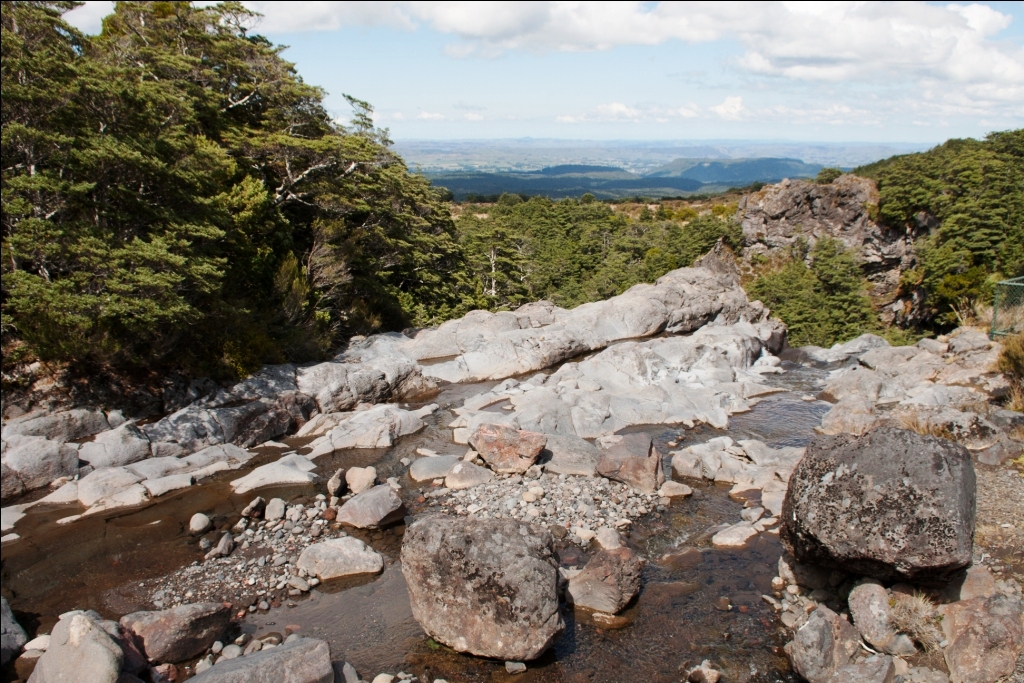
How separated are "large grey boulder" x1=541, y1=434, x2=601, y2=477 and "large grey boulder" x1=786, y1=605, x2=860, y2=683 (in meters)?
7.12

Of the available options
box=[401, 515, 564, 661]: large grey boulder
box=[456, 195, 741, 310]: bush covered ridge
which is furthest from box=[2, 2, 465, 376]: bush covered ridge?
box=[401, 515, 564, 661]: large grey boulder

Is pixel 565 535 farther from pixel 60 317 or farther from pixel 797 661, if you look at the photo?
pixel 60 317

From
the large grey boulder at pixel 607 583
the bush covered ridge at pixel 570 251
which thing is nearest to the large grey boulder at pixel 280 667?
the large grey boulder at pixel 607 583

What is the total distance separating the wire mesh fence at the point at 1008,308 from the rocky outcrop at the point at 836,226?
1859 cm

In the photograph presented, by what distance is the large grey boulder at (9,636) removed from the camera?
922 centimetres

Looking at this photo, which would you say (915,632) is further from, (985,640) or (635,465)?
(635,465)

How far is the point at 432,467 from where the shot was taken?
16266mm

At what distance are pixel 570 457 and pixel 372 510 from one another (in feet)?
17.7

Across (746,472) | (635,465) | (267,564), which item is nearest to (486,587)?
(267,564)

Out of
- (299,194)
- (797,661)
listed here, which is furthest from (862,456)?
(299,194)

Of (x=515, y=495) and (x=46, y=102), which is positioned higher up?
(x=46, y=102)

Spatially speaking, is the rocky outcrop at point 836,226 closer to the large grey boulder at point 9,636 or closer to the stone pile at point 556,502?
the stone pile at point 556,502

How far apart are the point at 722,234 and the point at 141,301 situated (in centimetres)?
4203

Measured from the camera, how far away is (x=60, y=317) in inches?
647
